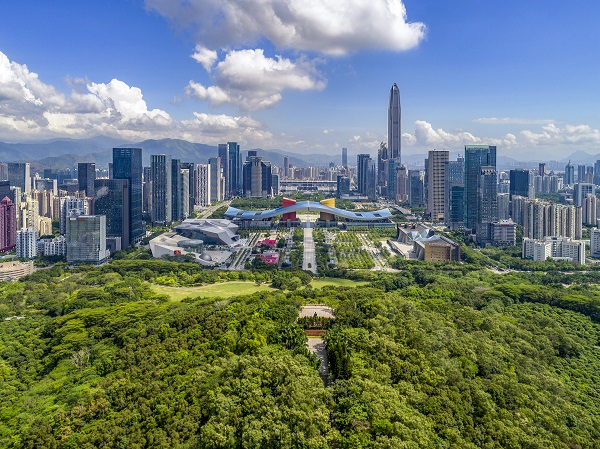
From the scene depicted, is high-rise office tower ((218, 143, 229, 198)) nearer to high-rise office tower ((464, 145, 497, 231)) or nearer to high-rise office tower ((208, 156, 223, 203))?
high-rise office tower ((208, 156, 223, 203))

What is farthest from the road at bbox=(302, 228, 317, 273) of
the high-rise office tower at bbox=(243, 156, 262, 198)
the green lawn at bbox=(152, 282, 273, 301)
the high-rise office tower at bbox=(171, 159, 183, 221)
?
the high-rise office tower at bbox=(243, 156, 262, 198)

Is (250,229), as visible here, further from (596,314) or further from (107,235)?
(596,314)

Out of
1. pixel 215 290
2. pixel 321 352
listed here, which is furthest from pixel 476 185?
pixel 321 352

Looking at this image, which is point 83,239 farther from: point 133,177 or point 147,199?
point 147,199

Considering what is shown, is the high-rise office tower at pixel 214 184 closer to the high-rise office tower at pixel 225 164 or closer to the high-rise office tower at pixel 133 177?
the high-rise office tower at pixel 225 164

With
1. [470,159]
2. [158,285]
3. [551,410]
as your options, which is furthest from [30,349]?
[470,159]

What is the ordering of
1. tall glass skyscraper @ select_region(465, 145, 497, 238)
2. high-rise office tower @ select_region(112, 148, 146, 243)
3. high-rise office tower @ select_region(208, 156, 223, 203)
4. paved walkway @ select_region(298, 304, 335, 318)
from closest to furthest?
paved walkway @ select_region(298, 304, 335, 318) → high-rise office tower @ select_region(112, 148, 146, 243) → tall glass skyscraper @ select_region(465, 145, 497, 238) → high-rise office tower @ select_region(208, 156, 223, 203)
